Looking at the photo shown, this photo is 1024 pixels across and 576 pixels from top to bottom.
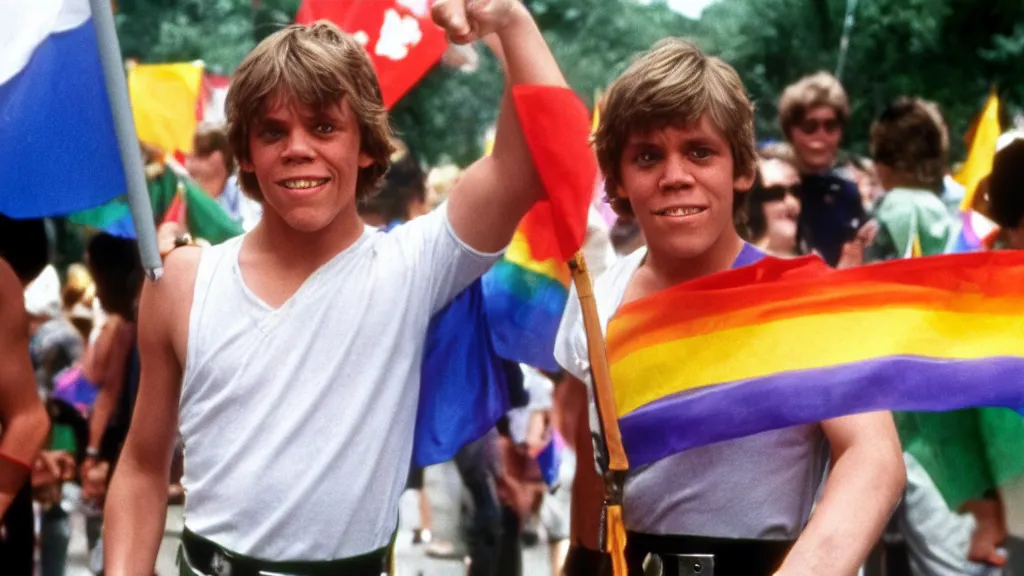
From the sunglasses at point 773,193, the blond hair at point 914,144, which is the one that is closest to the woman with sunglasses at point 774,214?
the sunglasses at point 773,193

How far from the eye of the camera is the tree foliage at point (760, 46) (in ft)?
75.4

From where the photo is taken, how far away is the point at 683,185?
13.3ft

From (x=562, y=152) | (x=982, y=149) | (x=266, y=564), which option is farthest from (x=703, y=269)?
(x=982, y=149)

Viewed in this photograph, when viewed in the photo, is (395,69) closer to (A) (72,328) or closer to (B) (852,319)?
(A) (72,328)

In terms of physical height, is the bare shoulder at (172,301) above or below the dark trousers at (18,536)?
above

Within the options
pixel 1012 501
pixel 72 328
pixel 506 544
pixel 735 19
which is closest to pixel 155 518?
pixel 1012 501

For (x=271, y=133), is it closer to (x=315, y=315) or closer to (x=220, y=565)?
(x=315, y=315)

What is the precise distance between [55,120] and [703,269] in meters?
1.69

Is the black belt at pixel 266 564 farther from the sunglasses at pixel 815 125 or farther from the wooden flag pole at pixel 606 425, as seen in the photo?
the sunglasses at pixel 815 125

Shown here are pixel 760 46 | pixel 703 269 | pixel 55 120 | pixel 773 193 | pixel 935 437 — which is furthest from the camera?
pixel 760 46

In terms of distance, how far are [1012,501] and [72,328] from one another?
7.21 m

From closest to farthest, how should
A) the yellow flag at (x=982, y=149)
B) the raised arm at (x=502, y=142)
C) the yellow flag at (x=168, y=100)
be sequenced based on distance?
the raised arm at (x=502, y=142) < the yellow flag at (x=982, y=149) < the yellow flag at (x=168, y=100)

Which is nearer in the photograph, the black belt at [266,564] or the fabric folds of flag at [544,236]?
the fabric folds of flag at [544,236]

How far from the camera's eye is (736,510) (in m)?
4.04
